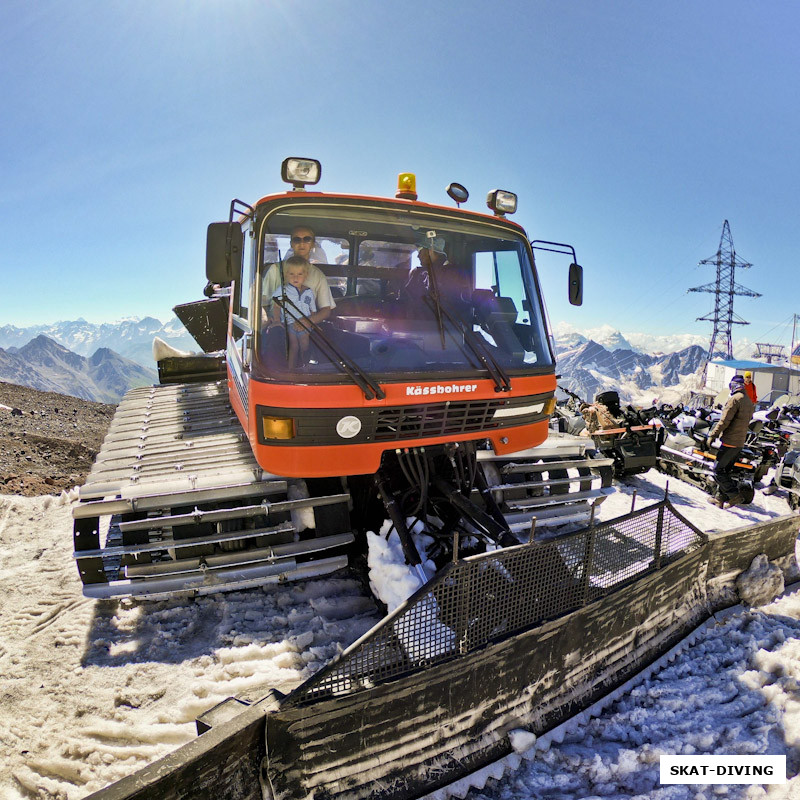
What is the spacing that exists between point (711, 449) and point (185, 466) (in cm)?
832

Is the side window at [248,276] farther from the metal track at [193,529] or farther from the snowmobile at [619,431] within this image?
the snowmobile at [619,431]

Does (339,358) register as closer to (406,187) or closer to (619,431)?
(406,187)

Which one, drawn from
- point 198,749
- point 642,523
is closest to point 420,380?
point 642,523

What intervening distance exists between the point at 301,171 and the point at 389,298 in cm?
108

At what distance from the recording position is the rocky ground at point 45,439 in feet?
26.4

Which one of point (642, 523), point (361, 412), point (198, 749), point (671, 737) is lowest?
point (671, 737)

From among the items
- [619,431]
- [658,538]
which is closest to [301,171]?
[658,538]

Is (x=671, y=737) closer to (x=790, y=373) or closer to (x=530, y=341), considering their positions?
(x=530, y=341)

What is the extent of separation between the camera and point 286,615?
3809 mm

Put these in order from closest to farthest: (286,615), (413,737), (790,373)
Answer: (413,737)
(286,615)
(790,373)

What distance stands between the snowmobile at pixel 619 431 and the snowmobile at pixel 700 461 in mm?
365

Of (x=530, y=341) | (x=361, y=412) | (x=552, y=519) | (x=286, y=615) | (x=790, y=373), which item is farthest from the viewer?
(x=790, y=373)

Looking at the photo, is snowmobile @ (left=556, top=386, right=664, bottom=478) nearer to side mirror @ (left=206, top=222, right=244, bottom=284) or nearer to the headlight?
the headlight

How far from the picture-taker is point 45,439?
1090cm
